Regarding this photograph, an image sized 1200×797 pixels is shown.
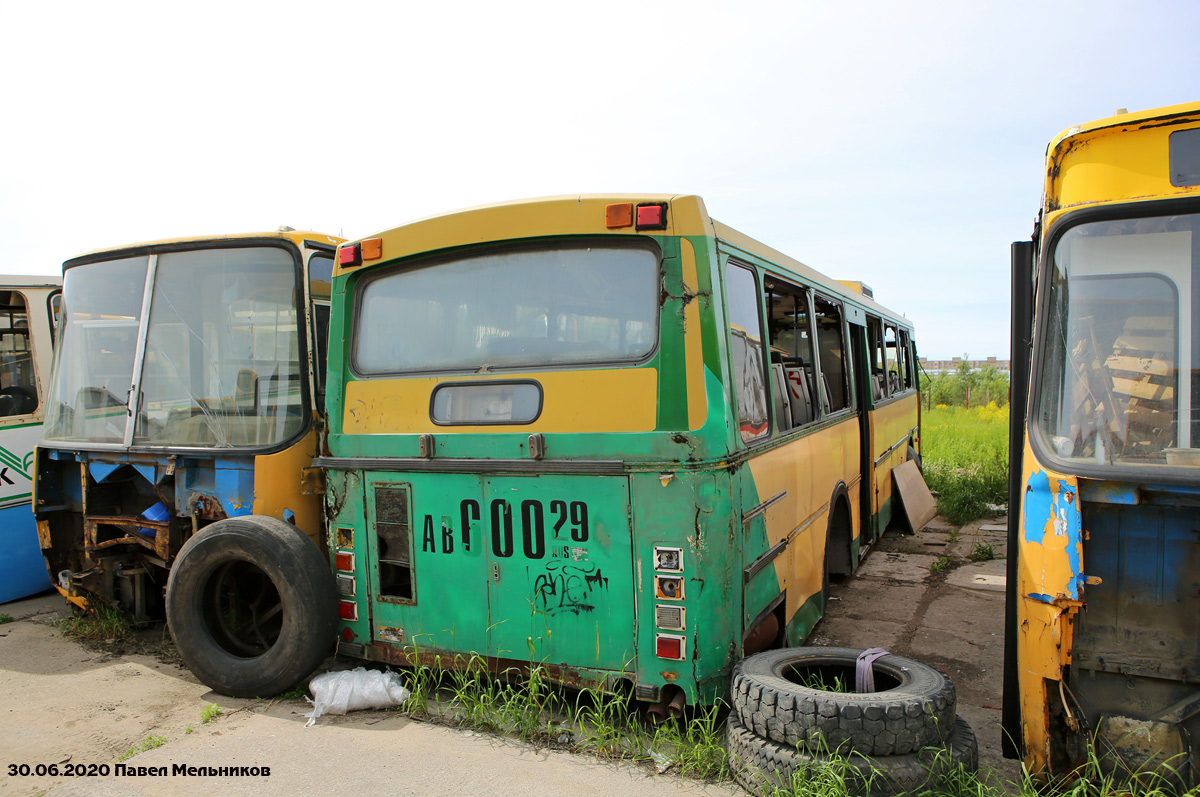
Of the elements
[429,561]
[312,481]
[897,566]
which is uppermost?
[312,481]

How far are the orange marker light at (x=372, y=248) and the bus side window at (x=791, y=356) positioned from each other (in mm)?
2308

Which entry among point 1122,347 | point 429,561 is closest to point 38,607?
point 429,561

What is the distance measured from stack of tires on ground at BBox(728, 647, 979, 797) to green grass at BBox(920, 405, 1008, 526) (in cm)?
728

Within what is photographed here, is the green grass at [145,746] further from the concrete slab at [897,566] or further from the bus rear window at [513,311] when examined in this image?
the concrete slab at [897,566]

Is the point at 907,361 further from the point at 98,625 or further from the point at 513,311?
the point at 98,625

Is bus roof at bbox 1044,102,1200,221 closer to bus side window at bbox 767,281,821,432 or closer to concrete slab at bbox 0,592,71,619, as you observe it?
bus side window at bbox 767,281,821,432

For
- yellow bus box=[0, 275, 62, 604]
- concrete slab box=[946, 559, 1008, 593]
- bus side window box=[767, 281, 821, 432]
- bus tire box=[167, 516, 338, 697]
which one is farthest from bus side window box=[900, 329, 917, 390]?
yellow bus box=[0, 275, 62, 604]

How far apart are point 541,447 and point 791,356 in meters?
2.48

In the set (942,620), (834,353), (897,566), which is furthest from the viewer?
(897,566)

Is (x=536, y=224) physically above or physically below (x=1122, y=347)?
above

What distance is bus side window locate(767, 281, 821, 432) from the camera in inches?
186

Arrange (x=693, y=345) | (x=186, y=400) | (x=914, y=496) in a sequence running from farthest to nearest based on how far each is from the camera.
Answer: (x=914, y=496), (x=186, y=400), (x=693, y=345)

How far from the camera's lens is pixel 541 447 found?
145 inches

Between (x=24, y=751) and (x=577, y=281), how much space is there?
3.49 m
